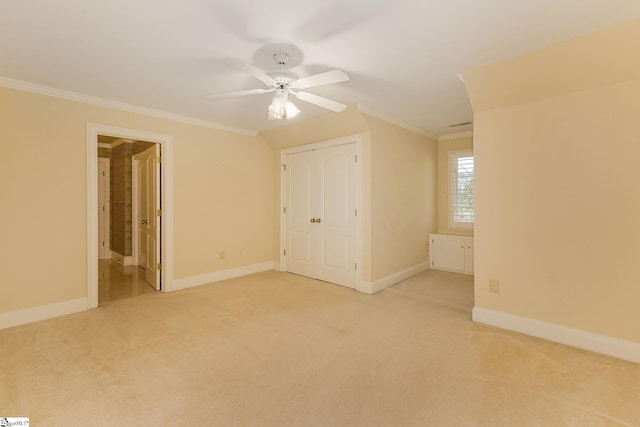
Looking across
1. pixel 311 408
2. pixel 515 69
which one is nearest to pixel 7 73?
pixel 311 408

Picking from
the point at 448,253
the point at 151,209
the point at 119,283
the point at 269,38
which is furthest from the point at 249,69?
the point at 448,253

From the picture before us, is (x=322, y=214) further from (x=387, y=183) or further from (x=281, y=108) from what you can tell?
(x=281, y=108)

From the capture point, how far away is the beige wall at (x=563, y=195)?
7.80 feet

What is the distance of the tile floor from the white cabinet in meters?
4.62

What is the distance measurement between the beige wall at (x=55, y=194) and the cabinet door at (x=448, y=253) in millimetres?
3980

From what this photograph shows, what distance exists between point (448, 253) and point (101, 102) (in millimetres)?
5524

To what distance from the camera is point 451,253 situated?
5.19m

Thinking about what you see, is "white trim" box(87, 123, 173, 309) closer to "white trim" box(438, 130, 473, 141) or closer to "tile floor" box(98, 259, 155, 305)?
"tile floor" box(98, 259, 155, 305)

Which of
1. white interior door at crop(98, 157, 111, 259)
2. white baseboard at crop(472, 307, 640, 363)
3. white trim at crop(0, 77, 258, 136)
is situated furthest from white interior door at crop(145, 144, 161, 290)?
white baseboard at crop(472, 307, 640, 363)

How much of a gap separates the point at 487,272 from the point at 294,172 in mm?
3258

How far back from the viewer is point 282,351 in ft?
8.11

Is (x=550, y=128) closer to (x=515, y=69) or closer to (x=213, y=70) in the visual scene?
(x=515, y=69)

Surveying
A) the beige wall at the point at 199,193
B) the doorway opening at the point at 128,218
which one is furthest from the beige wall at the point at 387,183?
the doorway opening at the point at 128,218

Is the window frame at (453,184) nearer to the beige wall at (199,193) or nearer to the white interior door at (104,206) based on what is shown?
the beige wall at (199,193)
